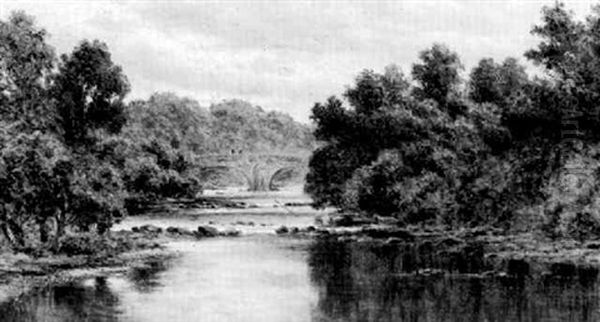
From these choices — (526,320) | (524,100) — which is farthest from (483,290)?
(524,100)

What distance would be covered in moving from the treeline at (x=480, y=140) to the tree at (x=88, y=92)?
2347cm

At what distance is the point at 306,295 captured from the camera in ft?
137

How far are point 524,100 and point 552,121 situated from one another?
8.83 feet

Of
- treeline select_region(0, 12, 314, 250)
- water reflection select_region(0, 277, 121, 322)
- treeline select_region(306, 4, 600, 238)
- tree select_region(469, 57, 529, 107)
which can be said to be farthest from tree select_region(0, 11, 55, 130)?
tree select_region(469, 57, 529, 107)

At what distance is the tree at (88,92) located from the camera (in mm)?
82500

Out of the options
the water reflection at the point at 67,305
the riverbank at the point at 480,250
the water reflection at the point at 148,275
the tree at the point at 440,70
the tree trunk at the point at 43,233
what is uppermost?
the tree at the point at 440,70

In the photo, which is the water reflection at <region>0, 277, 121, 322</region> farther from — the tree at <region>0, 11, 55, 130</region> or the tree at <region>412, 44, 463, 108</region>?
the tree at <region>412, 44, 463, 108</region>

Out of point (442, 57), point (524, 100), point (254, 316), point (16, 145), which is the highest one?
point (442, 57)

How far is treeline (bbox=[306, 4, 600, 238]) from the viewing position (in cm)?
6359

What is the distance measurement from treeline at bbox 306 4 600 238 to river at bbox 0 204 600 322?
12688 mm

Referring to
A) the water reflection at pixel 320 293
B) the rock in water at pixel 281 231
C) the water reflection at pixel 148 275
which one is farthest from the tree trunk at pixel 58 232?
the rock in water at pixel 281 231

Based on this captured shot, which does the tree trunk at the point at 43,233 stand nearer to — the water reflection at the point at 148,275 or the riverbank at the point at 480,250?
the water reflection at the point at 148,275

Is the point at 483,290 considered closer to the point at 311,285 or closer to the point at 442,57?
the point at 311,285

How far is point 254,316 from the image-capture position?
36.2 meters
